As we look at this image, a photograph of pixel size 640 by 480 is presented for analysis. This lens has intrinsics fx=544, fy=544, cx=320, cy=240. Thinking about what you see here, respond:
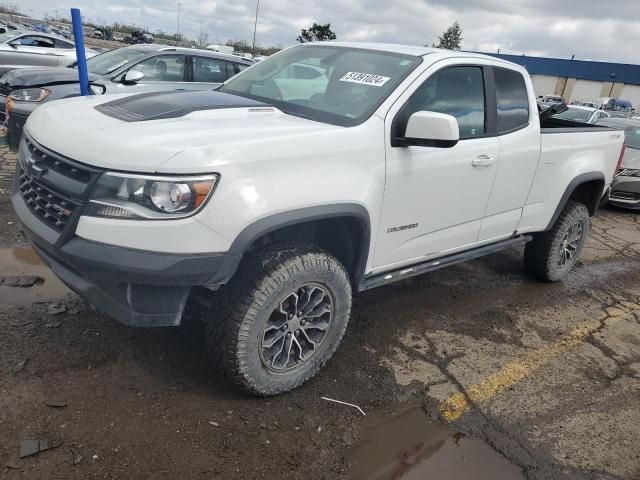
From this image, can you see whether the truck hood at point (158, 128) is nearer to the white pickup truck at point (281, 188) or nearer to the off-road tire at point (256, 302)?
the white pickup truck at point (281, 188)

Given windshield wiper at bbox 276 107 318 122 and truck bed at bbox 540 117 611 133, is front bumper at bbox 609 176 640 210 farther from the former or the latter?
windshield wiper at bbox 276 107 318 122

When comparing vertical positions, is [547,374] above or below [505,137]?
below

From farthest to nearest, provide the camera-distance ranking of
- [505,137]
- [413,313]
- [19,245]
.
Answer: [19,245] < [413,313] < [505,137]

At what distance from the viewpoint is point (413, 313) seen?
14.2 ft

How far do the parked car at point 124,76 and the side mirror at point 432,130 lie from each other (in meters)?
4.78

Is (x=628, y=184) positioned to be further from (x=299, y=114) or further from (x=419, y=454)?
(x=419, y=454)

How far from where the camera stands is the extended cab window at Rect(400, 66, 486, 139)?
3.38m

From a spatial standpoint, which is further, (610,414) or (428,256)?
(428,256)

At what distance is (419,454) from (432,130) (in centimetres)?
170

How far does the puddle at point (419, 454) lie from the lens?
2.64 meters

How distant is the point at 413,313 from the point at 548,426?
1429 millimetres

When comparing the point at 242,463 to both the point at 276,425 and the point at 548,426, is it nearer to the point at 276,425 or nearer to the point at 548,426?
the point at 276,425

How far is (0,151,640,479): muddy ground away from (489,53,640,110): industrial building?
51602 millimetres

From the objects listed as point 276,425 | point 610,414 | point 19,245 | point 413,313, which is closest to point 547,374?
point 610,414
